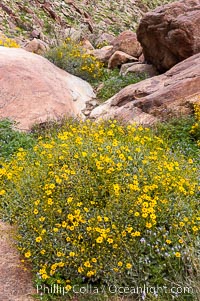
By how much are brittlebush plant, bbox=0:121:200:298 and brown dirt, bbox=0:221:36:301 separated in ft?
0.48

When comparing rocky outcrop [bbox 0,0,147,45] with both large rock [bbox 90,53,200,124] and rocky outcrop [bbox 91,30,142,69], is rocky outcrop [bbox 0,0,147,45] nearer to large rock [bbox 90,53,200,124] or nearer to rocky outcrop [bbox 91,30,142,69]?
rocky outcrop [bbox 91,30,142,69]

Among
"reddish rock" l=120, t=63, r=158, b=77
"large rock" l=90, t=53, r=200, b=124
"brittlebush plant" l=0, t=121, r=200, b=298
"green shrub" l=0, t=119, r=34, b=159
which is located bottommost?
"brittlebush plant" l=0, t=121, r=200, b=298

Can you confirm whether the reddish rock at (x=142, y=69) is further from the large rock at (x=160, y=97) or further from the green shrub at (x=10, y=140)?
the green shrub at (x=10, y=140)

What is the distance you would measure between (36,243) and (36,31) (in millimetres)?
15399

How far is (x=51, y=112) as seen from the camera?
7.02 meters

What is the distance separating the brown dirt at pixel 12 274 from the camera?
125 inches

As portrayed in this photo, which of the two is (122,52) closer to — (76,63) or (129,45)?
(129,45)

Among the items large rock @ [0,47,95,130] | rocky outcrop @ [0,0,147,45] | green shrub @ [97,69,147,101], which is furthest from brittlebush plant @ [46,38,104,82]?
rocky outcrop @ [0,0,147,45]

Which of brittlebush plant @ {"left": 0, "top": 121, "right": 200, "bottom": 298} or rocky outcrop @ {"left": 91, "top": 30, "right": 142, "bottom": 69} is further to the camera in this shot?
rocky outcrop @ {"left": 91, "top": 30, "right": 142, "bottom": 69}

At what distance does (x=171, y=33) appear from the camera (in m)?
8.51

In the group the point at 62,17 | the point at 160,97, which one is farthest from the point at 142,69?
the point at 62,17

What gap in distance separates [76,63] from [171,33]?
2.85 metres

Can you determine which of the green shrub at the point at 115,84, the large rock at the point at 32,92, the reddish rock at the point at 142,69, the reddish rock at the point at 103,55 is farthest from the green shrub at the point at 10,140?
the reddish rock at the point at 103,55

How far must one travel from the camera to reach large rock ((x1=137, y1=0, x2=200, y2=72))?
8250 millimetres
